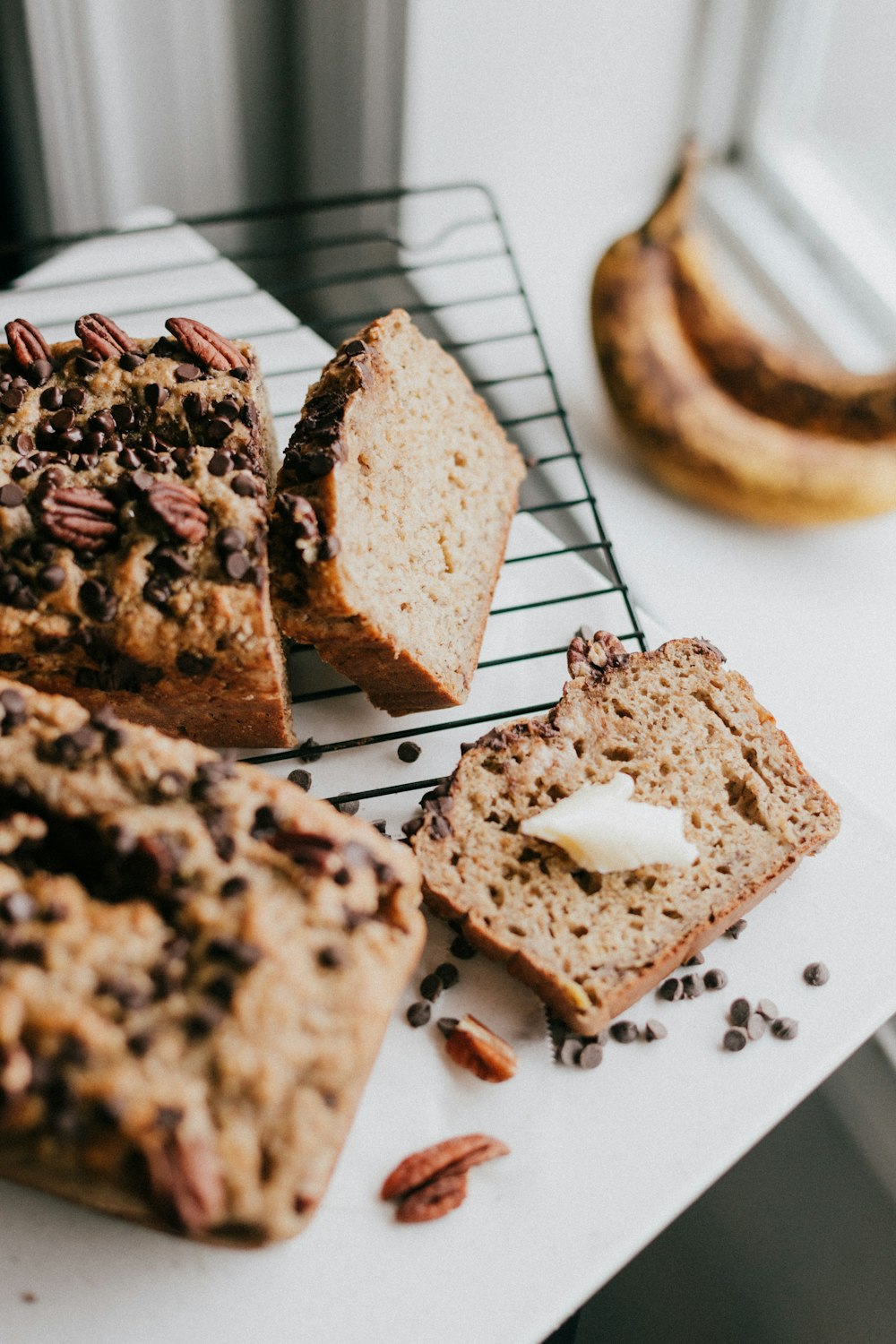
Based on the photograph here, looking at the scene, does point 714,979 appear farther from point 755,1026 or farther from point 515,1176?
point 515,1176

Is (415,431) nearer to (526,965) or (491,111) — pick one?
(526,965)

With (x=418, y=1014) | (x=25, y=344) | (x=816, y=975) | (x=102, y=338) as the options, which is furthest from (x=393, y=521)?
(x=816, y=975)

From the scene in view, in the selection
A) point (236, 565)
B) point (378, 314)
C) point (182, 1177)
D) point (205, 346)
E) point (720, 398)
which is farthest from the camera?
point (378, 314)

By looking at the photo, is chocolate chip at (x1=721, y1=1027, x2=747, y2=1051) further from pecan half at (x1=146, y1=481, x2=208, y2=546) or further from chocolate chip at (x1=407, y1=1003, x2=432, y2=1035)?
pecan half at (x1=146, y1=481, x2=208, y2=546)

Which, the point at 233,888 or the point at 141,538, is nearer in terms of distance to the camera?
the point at 233,888

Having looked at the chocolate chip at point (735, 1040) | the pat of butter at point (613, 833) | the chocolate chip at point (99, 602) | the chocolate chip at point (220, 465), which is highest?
the chocolate chip at point (220, 465)

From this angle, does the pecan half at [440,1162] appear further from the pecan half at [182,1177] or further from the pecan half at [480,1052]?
the pecan half at [182,1177]

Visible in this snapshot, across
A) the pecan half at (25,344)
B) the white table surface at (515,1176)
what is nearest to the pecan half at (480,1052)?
the white table surface at (515,1176)
